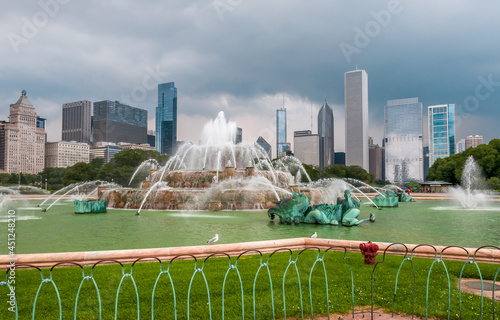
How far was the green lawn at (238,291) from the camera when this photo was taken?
5.65m

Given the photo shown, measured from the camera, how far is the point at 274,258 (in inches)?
359

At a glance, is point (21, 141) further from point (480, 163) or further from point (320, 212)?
point (320, 212)

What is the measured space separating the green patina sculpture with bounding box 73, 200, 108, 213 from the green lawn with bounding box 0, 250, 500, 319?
1610 centimetres

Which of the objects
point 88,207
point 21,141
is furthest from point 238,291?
point 21,141

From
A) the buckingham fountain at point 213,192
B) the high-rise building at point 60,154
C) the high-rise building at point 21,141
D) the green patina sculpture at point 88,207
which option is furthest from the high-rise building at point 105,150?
the green patina sculpture at point 88,207

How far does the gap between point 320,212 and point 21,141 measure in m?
161

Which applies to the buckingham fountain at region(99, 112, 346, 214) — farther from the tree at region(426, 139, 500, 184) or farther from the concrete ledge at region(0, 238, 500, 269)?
the tree at region(426, 139, 500, 184)

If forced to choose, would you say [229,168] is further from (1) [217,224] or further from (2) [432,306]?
(2) [432,306]

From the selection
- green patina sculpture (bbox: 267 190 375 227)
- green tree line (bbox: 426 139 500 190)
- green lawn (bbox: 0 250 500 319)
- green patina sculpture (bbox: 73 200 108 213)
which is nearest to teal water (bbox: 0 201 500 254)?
green patina sculpture (bbox: 267 190 375 227)

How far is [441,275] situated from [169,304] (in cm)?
563

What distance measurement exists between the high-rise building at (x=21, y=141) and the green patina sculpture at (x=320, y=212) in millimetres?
140818

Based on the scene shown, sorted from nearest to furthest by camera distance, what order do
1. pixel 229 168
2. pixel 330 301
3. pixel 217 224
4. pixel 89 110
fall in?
pixel 330 301, pixel 217 224, pixel 229 168, pixel 89 110

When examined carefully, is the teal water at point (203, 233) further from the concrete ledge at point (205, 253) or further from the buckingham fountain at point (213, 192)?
the buckingham fountain at point (213, 192)

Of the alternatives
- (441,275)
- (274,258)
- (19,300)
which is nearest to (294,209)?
(274,258)
